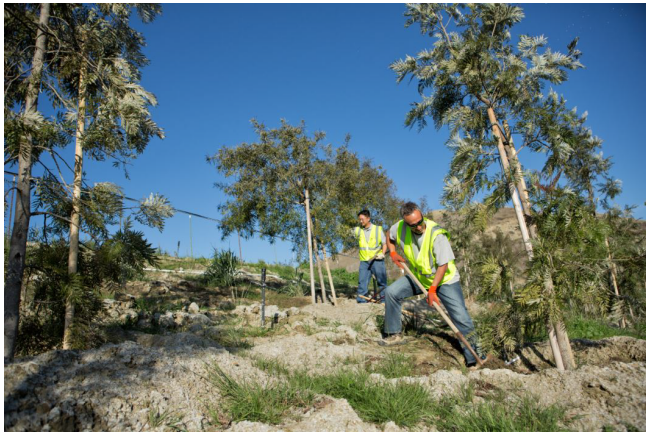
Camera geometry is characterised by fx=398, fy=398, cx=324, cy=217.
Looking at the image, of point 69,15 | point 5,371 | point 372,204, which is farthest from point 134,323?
point 372,204

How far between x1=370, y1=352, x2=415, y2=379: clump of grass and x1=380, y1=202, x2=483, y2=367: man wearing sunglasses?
0.79 metres

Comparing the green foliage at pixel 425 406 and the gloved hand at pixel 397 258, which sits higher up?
the gloved hand at pixel 397 258

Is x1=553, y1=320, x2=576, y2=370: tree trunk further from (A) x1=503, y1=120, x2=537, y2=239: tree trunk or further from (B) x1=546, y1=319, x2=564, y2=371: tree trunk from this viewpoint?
(A) x1=503, y1=120, x2=537, y2=239: tree trunk

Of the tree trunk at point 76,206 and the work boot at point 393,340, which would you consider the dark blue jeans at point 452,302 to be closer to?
the work boot at point 393,340

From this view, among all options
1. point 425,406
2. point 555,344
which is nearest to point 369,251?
point 555,344

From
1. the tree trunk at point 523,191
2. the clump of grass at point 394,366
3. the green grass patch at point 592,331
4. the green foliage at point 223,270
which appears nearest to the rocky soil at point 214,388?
the clump of grass at point 394,366

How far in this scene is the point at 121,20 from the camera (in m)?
4.84

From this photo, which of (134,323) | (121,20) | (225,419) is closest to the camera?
(225,419)

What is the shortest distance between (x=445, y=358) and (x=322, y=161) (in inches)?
279

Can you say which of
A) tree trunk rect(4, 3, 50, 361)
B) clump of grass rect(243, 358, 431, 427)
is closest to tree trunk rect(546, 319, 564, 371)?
clump of grass rect(243, 358, 431, 427)

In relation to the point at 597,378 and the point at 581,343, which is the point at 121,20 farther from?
the point at 581,343

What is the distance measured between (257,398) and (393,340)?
318 centimetres

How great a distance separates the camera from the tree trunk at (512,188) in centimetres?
449

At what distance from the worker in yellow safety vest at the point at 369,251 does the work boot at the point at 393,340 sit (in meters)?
3.42
